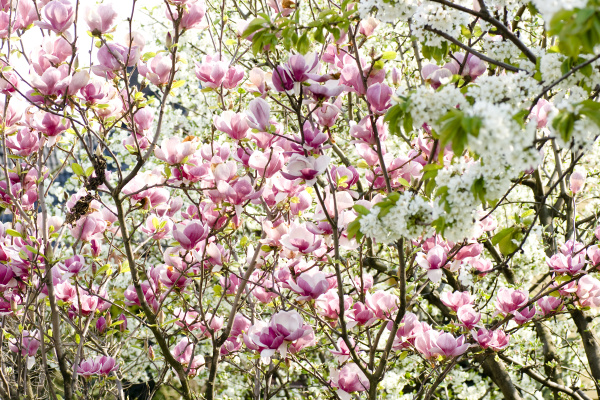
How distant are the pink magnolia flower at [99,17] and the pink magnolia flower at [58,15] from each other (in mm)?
106

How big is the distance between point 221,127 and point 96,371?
1.18m

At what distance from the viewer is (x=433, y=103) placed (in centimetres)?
122

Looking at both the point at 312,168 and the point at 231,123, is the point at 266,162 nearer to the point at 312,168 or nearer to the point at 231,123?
the point at 231,123

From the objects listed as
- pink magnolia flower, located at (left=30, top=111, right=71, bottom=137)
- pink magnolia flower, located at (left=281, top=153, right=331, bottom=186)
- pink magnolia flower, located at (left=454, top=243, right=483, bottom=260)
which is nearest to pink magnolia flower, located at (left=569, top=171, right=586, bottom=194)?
pink magnolia flower, located at (left=454, top=243, right=483, bottom=260)

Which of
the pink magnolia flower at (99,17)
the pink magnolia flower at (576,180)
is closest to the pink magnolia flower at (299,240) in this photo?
the pink magnolia flower at (99,17)

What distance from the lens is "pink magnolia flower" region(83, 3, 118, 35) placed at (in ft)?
5.57

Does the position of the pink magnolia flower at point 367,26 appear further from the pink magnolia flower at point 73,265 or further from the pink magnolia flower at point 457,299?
the pink magnolia flower at point 73,265

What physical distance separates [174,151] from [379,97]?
0.76m

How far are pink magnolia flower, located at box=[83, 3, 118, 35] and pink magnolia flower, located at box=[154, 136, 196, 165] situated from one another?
432 millimetres

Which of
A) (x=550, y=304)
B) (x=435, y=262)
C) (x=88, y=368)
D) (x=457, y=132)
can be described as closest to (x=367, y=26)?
(x=435, y=262)

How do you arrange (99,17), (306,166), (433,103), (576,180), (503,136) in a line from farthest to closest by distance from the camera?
1. (576,180)
2. (99,17)
3. (306,166)
4. (433,103)
5. (503,136)

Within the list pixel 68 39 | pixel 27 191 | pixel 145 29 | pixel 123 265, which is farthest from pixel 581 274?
pixel 145 29

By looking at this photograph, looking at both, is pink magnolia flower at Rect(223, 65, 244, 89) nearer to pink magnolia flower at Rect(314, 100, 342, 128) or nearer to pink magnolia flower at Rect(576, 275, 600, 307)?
pink magnolia flower at Rect(314, 100, 342, 128)

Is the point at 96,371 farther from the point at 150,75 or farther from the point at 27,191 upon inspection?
the point at 150,75
